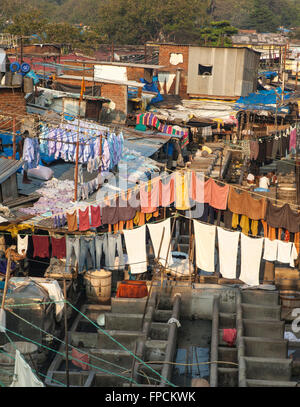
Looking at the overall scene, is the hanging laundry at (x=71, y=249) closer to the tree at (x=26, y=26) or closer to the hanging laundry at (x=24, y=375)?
the hanging laundry at (x=24, y=375)

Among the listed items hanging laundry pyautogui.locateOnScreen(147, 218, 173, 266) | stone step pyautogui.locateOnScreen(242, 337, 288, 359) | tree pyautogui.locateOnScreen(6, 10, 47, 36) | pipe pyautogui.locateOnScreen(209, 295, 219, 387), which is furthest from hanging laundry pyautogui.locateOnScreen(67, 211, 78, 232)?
tree pyautogui.locateOnScreen(6, 10, 47, 36)

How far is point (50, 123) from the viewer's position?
2345 cm

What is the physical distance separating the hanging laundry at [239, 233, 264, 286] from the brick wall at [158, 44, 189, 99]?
87.3 feet

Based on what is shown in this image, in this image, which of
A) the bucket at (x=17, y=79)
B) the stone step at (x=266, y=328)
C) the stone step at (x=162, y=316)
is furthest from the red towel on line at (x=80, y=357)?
the bucket at (x=17, y=79)

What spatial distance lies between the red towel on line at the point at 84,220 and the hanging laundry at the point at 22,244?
72.0 inches

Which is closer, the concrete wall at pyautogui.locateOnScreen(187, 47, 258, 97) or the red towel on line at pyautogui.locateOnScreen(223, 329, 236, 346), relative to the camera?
the red towel on line at pyautogui.locateOnScreen(223, 329, 236, 346)

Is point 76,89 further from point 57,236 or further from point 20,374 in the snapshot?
point 20,374

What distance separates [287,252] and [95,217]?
6243 millimetres

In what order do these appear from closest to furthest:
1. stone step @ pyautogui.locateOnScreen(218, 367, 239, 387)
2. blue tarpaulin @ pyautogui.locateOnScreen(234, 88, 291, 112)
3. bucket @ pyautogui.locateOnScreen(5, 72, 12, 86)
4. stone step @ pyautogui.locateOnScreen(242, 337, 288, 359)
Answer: stone step @ pyautogui.locateOnScreen(218, 367, 239, 387)
stone step @ pyautogui.locateOnScreen(242, 337, 288, 359)
bucket @ pyautogui.locateOnScreen(5, 72, 12, 86)
blue tarpaulin @ pyautogui.locateOnScreen(234, 88, 291, 112)

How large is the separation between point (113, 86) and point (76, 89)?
6.61 ft

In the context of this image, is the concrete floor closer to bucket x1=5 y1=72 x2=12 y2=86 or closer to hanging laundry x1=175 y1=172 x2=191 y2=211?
hanging laundry x1=175 y1=172 x2=191 y2=211

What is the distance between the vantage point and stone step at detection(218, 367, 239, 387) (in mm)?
16641

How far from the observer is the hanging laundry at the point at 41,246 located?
1970 centimetres
